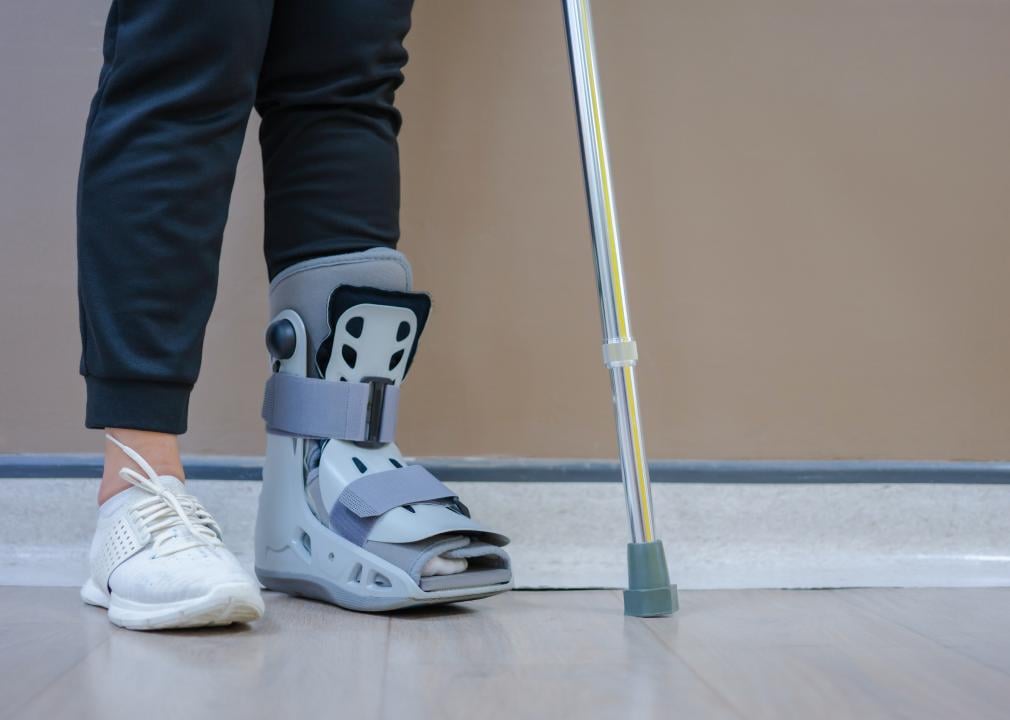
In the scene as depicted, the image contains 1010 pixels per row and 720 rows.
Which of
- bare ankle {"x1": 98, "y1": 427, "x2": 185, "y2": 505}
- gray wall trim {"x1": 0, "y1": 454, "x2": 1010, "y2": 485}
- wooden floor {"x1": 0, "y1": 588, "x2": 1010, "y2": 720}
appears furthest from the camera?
gray wall trim {"x1": 0, "y1": 454, "x2": 1010, "y2": 485}

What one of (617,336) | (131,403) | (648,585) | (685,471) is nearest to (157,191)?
(131,403)

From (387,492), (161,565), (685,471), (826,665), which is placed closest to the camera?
(826,665)

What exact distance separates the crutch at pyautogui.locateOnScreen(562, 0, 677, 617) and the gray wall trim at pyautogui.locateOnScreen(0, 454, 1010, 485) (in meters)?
0.26

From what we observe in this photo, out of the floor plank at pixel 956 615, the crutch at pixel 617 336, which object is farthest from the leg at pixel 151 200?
the floor plank at pixel 956 615

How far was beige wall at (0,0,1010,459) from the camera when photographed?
3.81ft

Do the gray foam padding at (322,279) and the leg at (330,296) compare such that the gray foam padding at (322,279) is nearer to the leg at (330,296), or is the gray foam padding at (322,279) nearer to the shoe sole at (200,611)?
the leg at (330,296)

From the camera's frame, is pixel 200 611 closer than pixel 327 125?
Yes

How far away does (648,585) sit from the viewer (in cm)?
83

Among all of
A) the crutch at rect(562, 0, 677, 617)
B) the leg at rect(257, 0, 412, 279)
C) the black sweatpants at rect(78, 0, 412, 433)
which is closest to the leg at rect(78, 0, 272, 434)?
the black sweatpants at rect(78, 0, 412, 433)

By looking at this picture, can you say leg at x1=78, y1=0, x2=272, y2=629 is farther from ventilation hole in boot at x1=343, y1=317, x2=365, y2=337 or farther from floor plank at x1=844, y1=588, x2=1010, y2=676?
floor plank at x1=844, y1=588, x2=1010, y2=676

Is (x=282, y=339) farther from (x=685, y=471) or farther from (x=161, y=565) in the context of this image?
(x=685, y=471)

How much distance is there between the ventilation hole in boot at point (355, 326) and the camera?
0.90 meters

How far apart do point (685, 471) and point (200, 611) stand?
0.59 m

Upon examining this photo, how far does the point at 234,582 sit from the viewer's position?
28.2 inches
